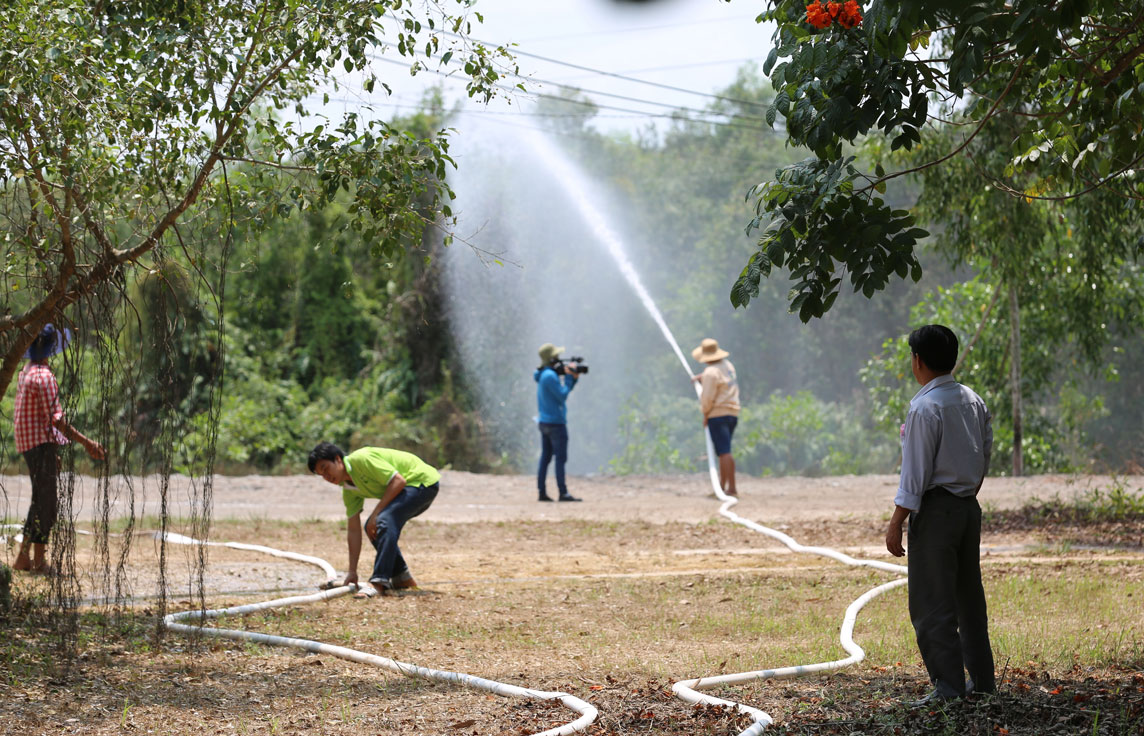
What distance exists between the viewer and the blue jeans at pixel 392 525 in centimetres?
743

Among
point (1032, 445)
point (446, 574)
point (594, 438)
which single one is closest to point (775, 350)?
point (594, 438)

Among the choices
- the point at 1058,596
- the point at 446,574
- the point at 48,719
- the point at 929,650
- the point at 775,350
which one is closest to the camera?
the point at 929,650

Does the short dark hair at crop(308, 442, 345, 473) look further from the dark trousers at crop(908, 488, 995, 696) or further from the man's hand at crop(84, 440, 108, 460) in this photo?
the dark trousers at crop(908, 488, 995, 696)

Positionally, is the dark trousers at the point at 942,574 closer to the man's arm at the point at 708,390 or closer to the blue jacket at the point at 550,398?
the man's arm at the point at 708,390

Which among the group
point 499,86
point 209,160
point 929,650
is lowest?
point 929,650

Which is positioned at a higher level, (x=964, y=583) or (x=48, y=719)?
(x=964, y=583)

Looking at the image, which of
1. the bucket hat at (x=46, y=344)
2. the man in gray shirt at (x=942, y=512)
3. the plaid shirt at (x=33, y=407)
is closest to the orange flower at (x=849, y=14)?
the man in gray shirt at (x=942, y=512)

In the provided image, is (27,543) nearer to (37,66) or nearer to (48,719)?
(48,719)

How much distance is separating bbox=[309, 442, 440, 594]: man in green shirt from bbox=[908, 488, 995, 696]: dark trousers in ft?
13.5

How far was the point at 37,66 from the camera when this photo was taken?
455cm

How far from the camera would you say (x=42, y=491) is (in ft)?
21.2

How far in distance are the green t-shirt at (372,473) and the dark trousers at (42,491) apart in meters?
1.77

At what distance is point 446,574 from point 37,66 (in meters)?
5.04

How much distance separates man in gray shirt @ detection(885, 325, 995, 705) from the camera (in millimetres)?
4070
